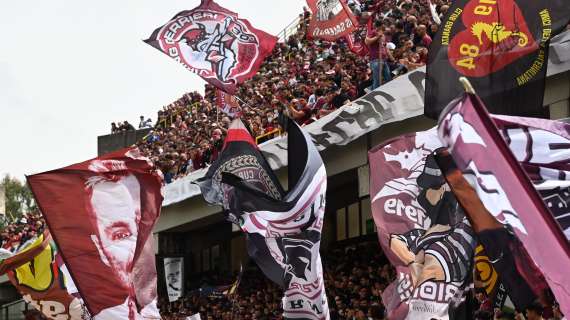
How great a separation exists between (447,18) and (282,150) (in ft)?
32.3

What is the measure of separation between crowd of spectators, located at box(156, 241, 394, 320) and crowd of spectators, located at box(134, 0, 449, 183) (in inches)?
104

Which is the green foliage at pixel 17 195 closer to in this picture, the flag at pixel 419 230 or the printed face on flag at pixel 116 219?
the printed face on flag at pixel 116 219

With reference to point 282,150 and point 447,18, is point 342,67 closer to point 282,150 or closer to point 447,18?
point 282,150

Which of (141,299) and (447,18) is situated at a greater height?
(447,18)

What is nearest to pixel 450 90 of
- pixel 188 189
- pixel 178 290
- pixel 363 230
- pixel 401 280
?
pixel 401 280

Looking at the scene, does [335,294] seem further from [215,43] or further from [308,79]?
[308,79]

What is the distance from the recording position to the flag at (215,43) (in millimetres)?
19438

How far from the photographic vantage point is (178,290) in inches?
1092

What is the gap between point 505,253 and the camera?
250 inches

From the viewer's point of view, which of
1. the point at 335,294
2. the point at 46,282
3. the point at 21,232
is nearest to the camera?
the point at 46,282

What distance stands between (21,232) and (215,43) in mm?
18889

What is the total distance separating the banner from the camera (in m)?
27.7

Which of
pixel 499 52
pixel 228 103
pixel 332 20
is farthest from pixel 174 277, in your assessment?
pixel 499 52

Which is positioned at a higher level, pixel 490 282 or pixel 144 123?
pixel 144 123
